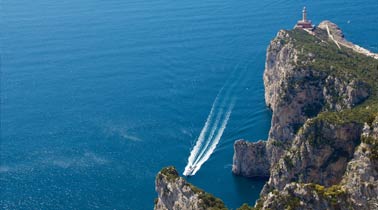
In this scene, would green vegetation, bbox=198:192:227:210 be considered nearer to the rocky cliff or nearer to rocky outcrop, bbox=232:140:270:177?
the rocky cliff

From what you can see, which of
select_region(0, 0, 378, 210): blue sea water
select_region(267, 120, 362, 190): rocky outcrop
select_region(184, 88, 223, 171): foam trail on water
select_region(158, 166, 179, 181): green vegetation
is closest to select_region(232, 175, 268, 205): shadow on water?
select_region(0, 0, 378, 210): blue sea water

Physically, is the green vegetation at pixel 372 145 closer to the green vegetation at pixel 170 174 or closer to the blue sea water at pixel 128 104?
the green vegetation at pixel 170 174

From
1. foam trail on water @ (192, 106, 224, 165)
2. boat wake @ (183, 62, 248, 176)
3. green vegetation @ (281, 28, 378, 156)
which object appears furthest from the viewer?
foam trail on water @ (192, 106, 224, 165)

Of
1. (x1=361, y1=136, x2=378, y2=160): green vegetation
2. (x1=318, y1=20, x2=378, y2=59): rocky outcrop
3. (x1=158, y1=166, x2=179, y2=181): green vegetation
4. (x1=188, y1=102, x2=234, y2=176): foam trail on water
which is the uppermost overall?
(x1=361, y1=136, x2=378, y2=160): green vegetation

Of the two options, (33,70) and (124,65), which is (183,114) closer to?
(124,65)

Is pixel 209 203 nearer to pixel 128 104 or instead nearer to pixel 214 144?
pixel 214 144
